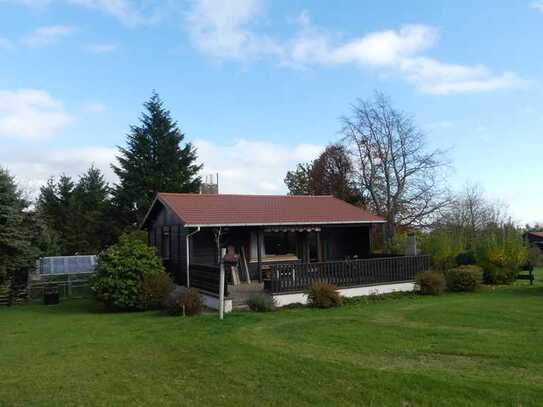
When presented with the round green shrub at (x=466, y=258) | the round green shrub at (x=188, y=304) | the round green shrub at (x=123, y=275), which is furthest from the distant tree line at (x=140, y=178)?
the round green shrub at (x=188, y=304)

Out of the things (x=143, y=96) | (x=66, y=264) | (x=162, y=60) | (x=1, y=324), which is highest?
(x=143, y=96)

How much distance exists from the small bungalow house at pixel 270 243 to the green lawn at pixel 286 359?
10.6ft

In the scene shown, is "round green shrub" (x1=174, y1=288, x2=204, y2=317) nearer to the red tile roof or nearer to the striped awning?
the red tile roof

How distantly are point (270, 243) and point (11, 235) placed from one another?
412 inches

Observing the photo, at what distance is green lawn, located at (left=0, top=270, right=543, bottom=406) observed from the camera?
19.5 ft

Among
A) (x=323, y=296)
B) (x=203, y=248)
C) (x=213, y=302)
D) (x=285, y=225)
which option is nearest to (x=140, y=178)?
(x=203, y=248)

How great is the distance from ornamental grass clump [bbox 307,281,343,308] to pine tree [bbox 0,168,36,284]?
1230 cm

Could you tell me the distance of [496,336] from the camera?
9.16 meters

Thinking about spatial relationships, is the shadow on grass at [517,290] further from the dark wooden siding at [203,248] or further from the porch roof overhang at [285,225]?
the dark wooden siding at [203,248]

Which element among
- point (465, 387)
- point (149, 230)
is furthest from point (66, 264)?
point (465, 387)

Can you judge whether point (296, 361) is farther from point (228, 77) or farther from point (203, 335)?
point (228, 77)

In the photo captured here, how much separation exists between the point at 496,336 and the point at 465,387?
3787 millimetres

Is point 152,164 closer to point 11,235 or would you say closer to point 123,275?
point 11,235

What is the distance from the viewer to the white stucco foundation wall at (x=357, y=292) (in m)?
15.2
